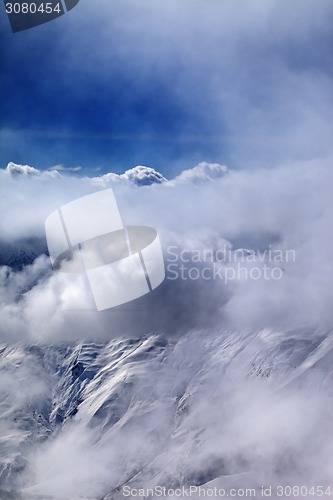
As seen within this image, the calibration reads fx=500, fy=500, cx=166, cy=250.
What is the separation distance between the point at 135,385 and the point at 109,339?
29.5 m

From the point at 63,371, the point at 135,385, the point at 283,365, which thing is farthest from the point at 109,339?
the point at 283,365

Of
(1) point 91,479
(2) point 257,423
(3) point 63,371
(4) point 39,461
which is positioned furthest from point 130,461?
(3) point 63,371

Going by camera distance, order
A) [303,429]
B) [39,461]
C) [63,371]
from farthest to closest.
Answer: [63,371], [39,461], [303,429]

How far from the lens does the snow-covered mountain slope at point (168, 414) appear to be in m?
81.2

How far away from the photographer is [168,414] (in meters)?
110

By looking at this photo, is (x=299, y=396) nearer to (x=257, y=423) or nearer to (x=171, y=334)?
(x=257, y=423)

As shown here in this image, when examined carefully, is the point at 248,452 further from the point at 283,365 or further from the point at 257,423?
the point at 283,365

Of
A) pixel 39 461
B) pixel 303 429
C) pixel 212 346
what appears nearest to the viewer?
pixel 303 429

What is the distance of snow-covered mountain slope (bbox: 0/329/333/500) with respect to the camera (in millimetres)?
81188

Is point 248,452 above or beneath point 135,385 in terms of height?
above

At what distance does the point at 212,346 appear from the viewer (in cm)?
11800

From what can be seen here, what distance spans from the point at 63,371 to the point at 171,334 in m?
36.8

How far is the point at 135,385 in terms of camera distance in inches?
4791

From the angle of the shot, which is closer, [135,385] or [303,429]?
[303,429]
